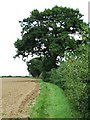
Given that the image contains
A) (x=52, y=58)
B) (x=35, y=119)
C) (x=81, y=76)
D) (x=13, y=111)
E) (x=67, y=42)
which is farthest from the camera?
(x=52, y=58)

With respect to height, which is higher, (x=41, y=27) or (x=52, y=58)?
(x=41, y=27)

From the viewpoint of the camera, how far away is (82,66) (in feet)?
58.4

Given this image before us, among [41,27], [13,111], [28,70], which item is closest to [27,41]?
[41,27]

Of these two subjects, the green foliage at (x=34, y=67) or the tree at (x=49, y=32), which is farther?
the green foliage at (x=34, y=67)

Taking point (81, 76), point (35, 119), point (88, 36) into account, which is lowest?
point (35, 119)

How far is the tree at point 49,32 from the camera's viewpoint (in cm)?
6062

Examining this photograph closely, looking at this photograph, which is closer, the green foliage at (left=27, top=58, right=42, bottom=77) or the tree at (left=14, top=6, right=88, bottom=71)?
the tree at (left=14, top=6, right=88, bottom=71)

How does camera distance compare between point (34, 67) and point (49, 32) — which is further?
point (34, 67)

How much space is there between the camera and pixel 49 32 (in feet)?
204

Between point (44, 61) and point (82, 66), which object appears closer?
point (82, 66)

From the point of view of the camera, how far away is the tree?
60.6 meters

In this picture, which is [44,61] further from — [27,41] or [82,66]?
[82,66]

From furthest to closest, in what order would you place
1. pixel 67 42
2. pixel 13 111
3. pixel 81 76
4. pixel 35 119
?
pixel 67 42, pixel 13 111, pixel 81 76, pixel 35 119

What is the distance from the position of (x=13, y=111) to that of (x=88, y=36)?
17.4 feet
